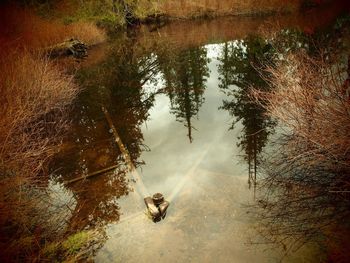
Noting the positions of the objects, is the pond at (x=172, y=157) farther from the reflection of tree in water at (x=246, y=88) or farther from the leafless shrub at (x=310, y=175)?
the leafless shrub at (x=310, y=175)

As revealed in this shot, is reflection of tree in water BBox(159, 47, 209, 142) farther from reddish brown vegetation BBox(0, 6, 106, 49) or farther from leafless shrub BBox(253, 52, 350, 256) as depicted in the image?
reddish brown vegetation BBox(0, 6, 106, 49)

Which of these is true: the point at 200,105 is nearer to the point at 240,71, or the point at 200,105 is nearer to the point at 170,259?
the point at 240,71

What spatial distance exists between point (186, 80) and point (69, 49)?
33.1ft

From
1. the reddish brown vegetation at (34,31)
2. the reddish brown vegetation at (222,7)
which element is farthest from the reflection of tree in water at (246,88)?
the reddish brown vegetation at (222,7)

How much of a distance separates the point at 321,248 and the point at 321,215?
802 millimetres

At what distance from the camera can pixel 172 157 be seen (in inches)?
350

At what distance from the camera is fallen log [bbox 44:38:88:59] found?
2000 centimetres

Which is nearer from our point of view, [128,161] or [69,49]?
[128,161]

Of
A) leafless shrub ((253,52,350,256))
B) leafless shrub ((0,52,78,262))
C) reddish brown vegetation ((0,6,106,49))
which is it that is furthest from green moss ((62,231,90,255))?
reddish brown vegetation ((0,6,106,49))

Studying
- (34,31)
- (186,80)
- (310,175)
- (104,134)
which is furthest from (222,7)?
(310,175)

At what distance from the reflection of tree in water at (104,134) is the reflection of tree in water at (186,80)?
1163 mm

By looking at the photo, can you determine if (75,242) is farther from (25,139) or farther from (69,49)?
(69,49)

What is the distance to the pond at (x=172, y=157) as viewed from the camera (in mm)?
5695

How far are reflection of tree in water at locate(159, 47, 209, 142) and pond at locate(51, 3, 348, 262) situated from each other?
2.4 inches
